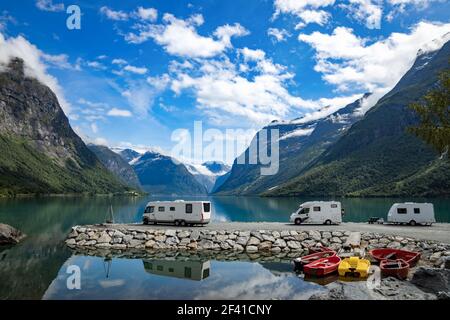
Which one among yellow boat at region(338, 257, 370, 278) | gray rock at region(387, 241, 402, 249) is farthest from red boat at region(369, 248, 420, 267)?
gray rock at region(387, 241, 402, 249)

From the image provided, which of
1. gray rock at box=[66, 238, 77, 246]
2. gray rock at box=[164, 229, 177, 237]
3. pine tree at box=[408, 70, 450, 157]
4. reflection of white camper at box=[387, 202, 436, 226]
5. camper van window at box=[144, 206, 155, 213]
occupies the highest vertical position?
pine tree at box=[408, 70, 450, 157]

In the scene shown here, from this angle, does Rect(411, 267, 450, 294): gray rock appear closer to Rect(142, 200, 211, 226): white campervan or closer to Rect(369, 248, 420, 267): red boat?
Rect(369, 248, 420, 267): red boat

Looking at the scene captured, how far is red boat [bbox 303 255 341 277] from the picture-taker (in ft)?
88.1

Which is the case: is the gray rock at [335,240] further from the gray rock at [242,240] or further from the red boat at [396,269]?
the red boat at [396,269]

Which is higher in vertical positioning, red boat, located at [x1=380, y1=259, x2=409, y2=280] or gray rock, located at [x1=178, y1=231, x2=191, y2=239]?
gray rock, located at [x1=178, y1=231, x2=191, y2=239]

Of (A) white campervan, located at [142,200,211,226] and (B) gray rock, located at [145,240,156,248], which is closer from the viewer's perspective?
(B) gray rock, located at [145,240,156,248]

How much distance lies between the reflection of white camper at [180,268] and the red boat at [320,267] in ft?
24.7

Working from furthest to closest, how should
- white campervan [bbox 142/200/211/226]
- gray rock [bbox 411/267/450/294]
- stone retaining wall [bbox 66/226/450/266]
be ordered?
white campervan [bbox 142/200/211/226] < stone retaining wall [bbox 66/226/450/266] < gray rock [bbox 411/267/450/294]

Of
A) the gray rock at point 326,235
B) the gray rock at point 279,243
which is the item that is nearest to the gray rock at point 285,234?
the gray rock at point 279,243

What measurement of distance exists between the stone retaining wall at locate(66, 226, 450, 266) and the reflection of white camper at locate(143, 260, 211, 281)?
623 centimetres
